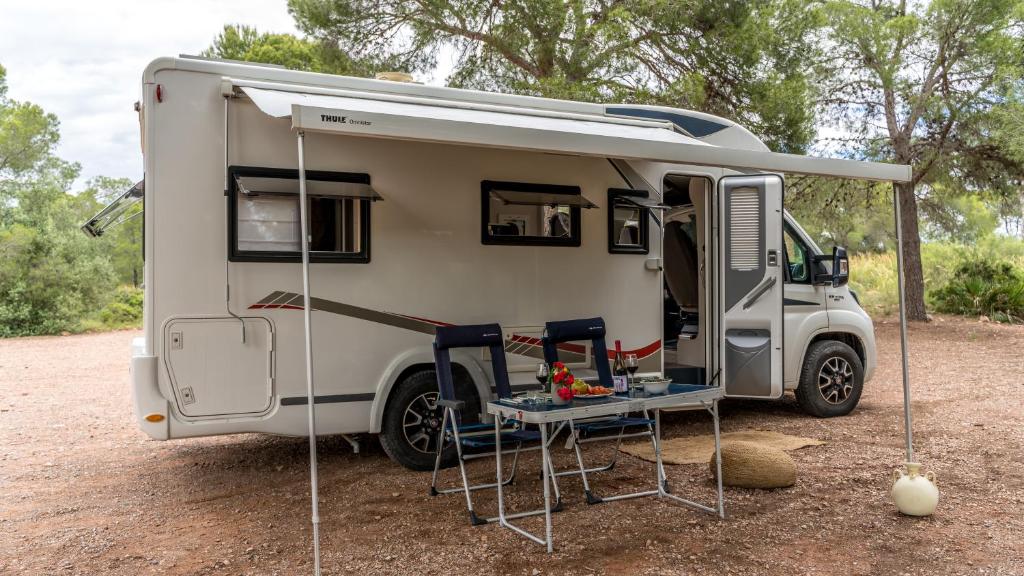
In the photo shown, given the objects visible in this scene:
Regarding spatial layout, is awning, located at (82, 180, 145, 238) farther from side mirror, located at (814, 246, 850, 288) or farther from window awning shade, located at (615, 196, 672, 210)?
side mirror, located at (814, 246, 850, 288)

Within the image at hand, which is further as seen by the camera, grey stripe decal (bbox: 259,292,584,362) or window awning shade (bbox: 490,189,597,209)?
window awning shade (bbox: 490,189,597,209)

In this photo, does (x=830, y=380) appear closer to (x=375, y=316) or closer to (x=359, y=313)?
(x=375, y=316)

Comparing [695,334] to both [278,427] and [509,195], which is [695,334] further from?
[278,427]

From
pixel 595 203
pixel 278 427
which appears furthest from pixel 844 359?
pixel 278 427

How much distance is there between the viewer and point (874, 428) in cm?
666

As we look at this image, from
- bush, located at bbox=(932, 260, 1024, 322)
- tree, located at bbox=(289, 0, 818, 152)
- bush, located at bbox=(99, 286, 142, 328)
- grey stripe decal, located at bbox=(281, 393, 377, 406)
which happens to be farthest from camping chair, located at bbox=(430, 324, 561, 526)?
bush, located at bbox=(99, 286, 142, 328)

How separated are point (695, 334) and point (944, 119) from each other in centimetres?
871

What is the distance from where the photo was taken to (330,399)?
16.7 ft

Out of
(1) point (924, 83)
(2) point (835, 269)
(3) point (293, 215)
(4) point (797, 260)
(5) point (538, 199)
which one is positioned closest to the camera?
(3) point (293, 215)

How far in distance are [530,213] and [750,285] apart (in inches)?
74.8

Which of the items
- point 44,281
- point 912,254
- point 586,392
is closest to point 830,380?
point 586,392

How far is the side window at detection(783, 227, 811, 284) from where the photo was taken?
6.91 meters

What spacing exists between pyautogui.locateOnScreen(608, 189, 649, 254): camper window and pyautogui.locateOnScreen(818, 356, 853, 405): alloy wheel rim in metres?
2.17

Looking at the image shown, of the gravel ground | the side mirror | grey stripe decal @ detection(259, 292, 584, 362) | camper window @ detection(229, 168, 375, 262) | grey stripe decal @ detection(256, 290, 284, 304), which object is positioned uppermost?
camper window @ detection(229, 168, 375, 262)
